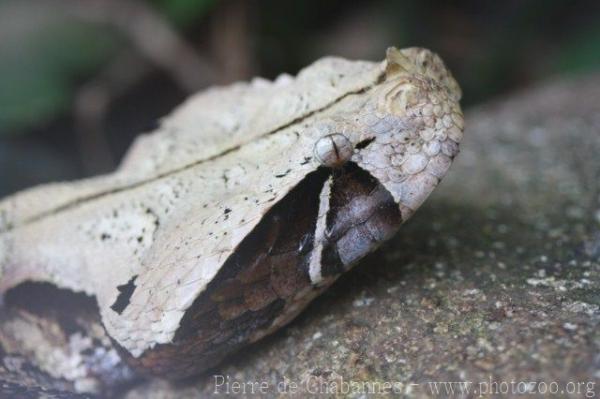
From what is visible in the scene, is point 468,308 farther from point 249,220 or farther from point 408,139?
point 249,220

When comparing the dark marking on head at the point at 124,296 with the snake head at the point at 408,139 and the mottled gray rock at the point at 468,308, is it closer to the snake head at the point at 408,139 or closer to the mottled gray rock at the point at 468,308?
the mottled gray rock at the point at 468,308

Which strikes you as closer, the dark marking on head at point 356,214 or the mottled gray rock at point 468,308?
the mottled gray rock at point 468,308

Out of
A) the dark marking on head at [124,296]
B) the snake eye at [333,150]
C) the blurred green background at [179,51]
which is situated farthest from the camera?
the blurred green background at [179,51]

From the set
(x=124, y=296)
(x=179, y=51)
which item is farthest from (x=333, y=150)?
(x=179, y=51)

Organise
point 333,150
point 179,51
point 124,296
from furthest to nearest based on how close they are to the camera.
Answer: point 179,51
point 124,296
point 333,150

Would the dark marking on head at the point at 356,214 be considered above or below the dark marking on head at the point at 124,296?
above

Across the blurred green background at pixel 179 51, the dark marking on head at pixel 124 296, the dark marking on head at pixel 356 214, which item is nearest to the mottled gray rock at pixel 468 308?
the dark marking on head at pixel 356 214

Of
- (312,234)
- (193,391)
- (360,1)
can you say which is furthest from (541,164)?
(360,1)
